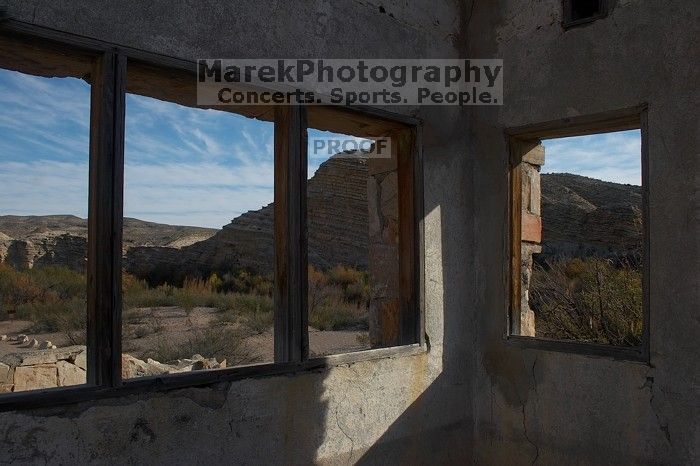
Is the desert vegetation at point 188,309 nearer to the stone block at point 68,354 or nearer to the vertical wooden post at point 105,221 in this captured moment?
the stone block at point 68,354

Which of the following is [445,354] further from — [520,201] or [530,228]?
[520,201]

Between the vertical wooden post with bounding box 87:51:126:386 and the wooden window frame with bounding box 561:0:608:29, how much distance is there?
279 centimetres

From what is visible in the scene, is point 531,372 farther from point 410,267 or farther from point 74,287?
point 74,287

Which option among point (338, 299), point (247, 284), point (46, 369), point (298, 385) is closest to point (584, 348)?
point (298, 385)

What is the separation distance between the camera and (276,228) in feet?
11.1

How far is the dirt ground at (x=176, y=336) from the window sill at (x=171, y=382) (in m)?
5.07

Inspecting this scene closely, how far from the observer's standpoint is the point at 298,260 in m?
3.30

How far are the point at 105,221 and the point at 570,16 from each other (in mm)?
3150

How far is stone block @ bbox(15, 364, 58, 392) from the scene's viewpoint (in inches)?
208

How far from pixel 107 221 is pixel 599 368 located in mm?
2902

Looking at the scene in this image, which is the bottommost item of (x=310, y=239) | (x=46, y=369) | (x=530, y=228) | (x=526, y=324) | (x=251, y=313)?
(x=251, y=313)

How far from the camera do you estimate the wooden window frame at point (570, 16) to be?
3645 millimetres

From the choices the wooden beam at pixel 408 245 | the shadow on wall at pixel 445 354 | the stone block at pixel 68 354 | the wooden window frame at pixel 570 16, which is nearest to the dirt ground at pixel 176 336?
the stone block at pixel 68 354

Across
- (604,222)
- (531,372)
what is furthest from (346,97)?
(604,222)
